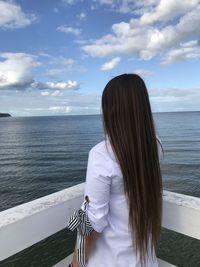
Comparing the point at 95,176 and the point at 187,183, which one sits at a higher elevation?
the point at 95,176

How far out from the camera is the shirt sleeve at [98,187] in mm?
1210

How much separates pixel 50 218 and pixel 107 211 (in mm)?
483

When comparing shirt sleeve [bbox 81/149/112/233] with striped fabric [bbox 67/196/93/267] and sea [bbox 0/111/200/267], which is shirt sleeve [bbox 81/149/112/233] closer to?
striped fabric [bbox 67/196/93/267]

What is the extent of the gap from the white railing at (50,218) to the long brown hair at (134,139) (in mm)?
418

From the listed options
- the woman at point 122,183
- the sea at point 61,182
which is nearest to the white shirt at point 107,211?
the woman at point 122,183

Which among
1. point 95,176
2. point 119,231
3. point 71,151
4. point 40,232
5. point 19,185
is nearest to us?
point 95,176

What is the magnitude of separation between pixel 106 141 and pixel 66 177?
66.6 ft

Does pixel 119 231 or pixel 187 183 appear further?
pixel 187 183

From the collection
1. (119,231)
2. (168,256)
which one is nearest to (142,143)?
(119,231)

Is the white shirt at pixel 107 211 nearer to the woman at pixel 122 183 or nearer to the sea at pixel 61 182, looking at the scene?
the woman at pixel 122 183

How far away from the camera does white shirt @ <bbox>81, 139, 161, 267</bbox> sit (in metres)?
1.22

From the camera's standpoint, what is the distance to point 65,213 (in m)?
1.71

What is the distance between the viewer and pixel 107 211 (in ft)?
4.21

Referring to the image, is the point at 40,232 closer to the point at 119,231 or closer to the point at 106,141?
the point at 119,231
